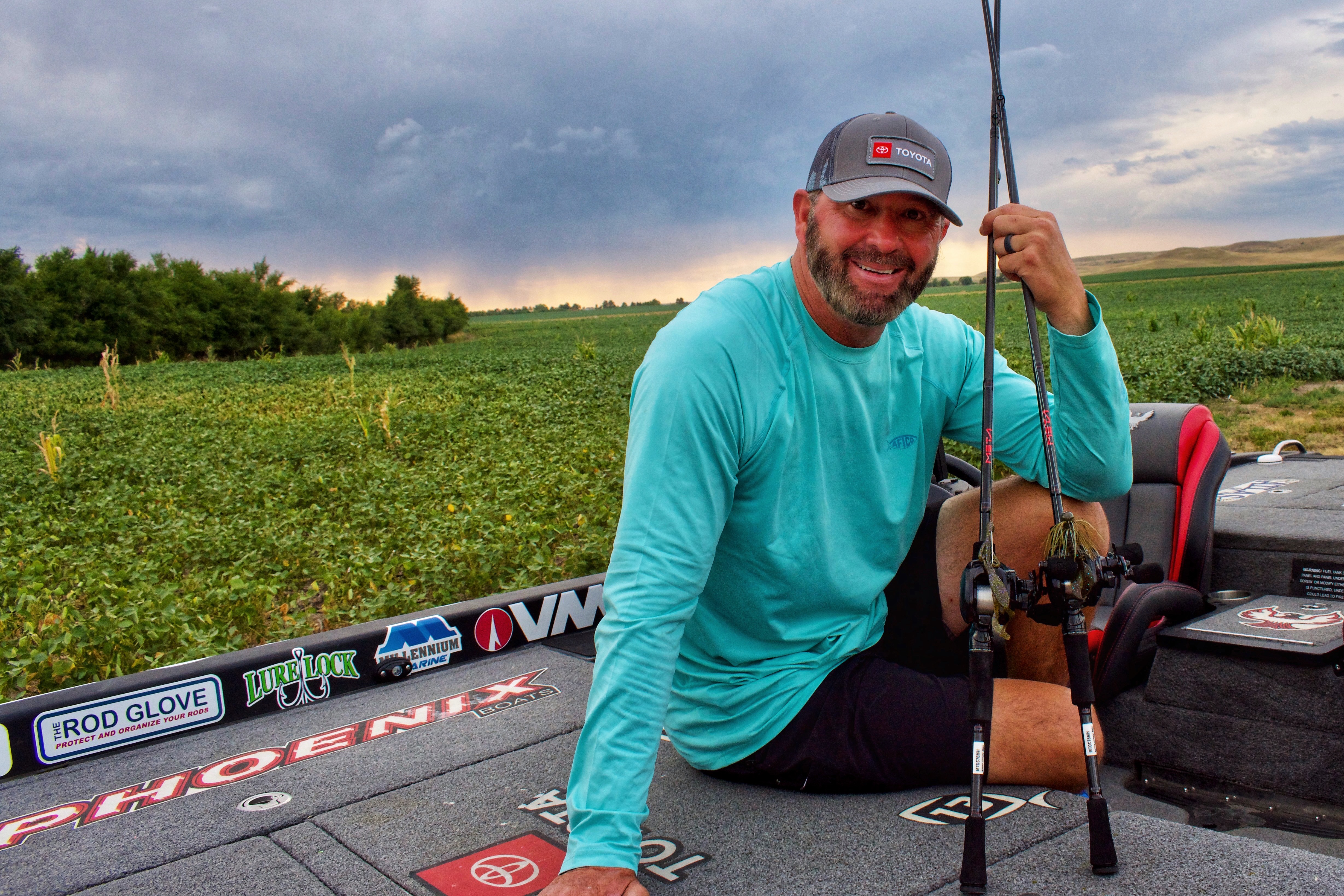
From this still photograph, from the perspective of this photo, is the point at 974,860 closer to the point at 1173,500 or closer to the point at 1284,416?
the point at 1173,500

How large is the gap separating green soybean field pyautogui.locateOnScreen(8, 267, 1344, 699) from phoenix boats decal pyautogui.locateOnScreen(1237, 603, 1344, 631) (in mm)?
3118

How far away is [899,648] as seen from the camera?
7.28 feet

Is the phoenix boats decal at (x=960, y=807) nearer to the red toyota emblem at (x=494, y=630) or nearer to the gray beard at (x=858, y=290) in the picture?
the gray beard at (x=858, y=290)

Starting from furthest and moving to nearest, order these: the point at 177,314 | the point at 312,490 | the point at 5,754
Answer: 1. the point at 177,314
2. the point at 312,490
3. the point at 5,754

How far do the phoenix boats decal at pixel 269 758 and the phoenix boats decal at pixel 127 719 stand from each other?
28 cm

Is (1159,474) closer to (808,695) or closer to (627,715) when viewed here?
(808,695)

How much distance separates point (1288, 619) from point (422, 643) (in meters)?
2.36

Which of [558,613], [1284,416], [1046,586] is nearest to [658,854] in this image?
[1046,586]

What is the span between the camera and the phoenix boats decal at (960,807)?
70.9 inches

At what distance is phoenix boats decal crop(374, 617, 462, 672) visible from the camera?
2.96 meters

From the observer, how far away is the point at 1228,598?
2.53 metres

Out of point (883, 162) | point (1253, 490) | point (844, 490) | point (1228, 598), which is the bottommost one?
point (1228, 598)

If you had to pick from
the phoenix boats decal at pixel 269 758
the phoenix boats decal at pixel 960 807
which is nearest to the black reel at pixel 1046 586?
the phoenix boats decal at pixel 960 807

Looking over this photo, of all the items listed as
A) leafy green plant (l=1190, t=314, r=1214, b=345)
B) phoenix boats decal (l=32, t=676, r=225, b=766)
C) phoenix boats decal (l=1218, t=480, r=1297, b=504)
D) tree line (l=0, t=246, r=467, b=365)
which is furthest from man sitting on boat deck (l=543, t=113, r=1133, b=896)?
tree line (l=0, t=246, r=467, b=365)
